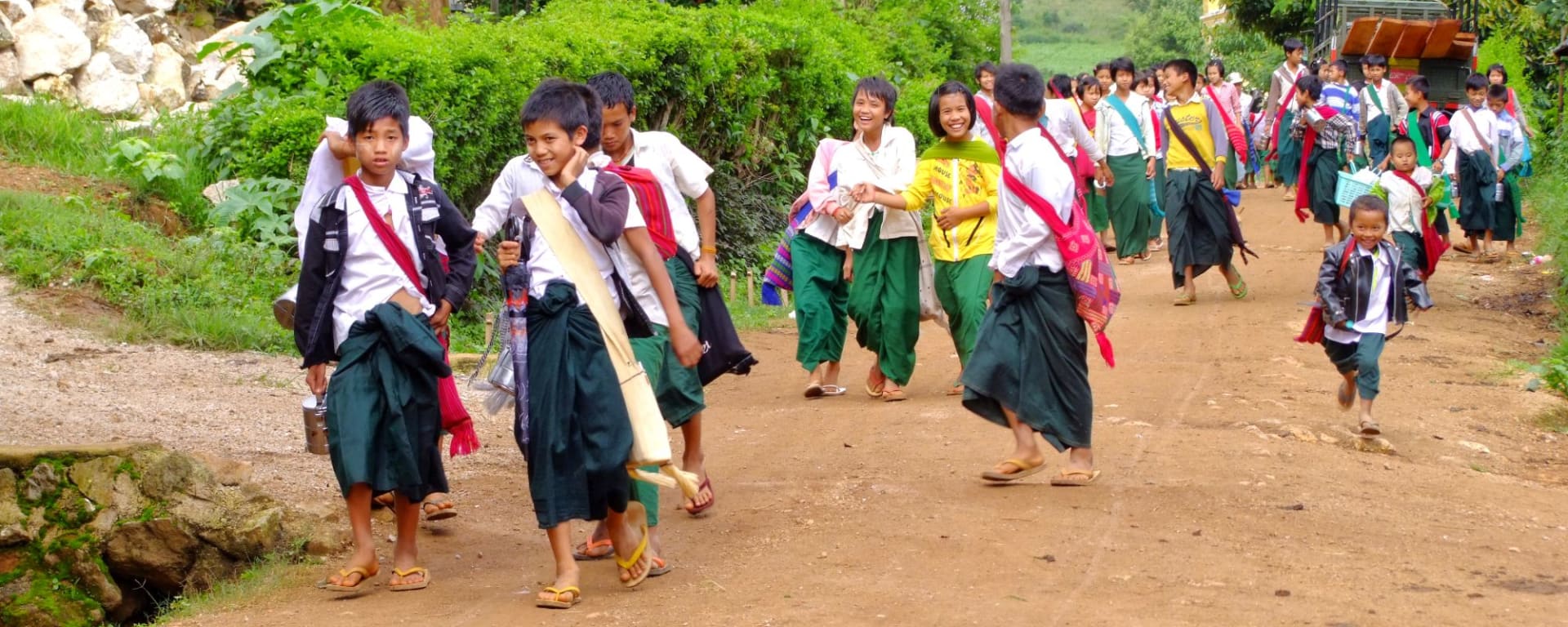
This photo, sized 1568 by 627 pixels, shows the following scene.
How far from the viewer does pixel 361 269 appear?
207 inches

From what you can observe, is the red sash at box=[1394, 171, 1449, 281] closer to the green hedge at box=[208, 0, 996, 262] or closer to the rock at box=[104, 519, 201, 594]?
the green hedge at box=[208, 0, 996, 262]

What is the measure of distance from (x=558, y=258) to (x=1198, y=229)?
835 cm

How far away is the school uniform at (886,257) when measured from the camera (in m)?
8.63

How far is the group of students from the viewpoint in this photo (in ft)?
16.3

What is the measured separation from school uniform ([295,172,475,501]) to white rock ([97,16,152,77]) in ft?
33.3

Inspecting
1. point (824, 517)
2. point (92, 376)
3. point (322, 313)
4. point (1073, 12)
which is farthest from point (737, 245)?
point (1073, 12)

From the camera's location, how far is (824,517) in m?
6.20

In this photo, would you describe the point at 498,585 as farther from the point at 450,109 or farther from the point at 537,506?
the point at 450,109

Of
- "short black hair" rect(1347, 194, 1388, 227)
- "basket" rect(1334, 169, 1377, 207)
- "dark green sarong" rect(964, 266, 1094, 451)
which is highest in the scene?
"short black hair" rect(1347, 194, 1388, 227)

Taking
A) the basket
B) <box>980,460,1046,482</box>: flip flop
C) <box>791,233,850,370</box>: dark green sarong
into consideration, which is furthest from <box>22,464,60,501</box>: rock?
the basket

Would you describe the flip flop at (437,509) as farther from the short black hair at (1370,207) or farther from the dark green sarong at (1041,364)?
the short black hair at (1370,207)

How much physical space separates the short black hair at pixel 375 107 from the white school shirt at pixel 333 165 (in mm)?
233

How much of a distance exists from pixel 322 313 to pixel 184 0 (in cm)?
1212

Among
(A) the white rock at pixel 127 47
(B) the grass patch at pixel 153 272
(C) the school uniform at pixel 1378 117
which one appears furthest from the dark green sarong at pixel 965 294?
(A) the white rock at pixel 127 47
